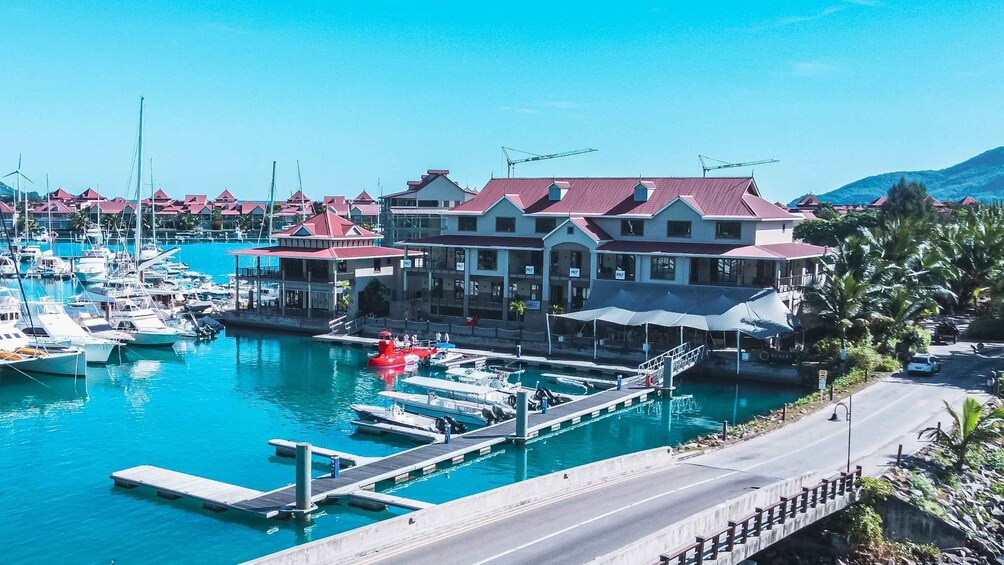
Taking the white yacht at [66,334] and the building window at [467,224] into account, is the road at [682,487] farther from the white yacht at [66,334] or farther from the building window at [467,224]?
the white yacht at [66,334]

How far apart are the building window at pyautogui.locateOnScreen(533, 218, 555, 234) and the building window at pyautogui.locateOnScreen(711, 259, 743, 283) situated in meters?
14.4

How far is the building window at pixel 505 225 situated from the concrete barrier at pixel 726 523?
45017 millimetres

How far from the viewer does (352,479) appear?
35594mm

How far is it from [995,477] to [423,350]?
131ft

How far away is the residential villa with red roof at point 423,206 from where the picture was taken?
104m

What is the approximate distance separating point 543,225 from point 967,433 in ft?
137

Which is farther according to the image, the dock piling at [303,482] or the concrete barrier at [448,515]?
the dock piling at [303,482]

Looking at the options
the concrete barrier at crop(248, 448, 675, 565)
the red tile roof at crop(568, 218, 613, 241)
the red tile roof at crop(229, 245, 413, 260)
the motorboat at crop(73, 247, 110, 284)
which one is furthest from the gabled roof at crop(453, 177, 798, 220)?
the motorboat at crop(73, 247, 110, 284)

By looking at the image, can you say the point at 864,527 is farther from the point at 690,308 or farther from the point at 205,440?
the point at 690,308

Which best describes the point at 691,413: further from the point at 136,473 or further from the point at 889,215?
the point at 889,215

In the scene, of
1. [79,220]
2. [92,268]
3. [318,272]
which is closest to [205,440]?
[318,272]

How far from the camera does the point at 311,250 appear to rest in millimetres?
81000

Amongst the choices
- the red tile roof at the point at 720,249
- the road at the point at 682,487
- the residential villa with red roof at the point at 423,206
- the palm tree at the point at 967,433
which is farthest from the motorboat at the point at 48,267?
the palm tree at the point at 967,433

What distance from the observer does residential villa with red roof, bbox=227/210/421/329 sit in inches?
3100
